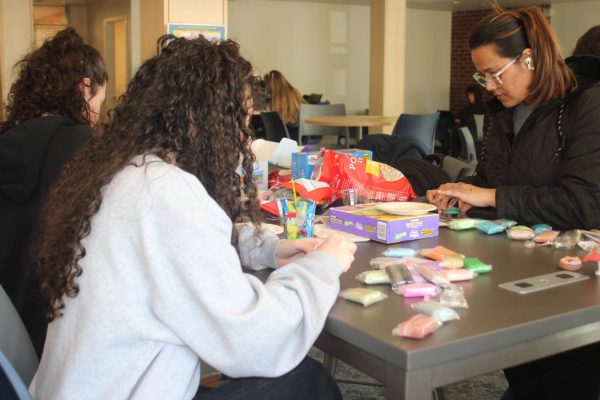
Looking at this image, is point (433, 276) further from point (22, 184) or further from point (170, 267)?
point (22, 184)

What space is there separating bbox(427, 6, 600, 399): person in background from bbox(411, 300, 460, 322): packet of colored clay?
0.76 metres

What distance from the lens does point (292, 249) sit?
152 centimetres

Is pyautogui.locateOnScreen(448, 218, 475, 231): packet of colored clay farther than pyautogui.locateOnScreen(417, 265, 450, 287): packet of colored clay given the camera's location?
Yes

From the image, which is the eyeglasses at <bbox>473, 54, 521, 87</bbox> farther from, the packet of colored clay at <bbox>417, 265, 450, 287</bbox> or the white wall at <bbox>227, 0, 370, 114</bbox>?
the white wall at <bbox>227, 0, 370, 114</bbox>

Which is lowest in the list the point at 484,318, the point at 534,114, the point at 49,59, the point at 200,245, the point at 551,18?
the point at 484,318

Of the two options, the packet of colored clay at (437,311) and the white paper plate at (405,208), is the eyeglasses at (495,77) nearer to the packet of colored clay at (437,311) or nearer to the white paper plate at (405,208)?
the white paper plate at (405,208)

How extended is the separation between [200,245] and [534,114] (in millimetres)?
1338

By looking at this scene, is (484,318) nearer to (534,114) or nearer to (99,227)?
(99,227)

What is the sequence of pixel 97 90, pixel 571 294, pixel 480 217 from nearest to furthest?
pixel 571 294
pixel 480 217
pixel 97 90

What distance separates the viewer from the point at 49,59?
236 centimetres

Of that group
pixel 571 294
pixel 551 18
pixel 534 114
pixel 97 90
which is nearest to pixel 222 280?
pixel 571 294

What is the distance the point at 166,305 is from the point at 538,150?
1.36 meters

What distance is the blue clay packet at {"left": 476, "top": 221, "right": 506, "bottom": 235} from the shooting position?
1812 mm

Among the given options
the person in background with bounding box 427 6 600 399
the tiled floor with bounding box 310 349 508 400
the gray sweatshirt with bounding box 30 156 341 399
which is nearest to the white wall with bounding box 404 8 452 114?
the tiled floor with bounding box 310 349 508 400
